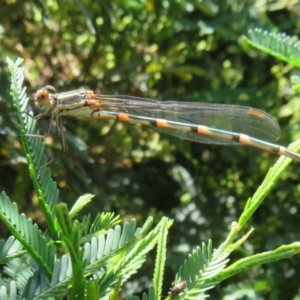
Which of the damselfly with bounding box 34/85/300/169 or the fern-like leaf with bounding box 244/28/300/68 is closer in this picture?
the fern-like leaf with bounding box 244/28/300/68

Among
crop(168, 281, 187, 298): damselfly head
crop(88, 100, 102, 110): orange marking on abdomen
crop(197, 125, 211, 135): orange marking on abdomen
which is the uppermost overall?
crop(88, 100, 102, 110): orange marking on abdomen

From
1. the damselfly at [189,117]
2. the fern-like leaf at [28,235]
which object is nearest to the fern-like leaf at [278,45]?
the damselfly at [189,117]

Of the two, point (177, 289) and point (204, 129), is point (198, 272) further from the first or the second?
point (204, 129)

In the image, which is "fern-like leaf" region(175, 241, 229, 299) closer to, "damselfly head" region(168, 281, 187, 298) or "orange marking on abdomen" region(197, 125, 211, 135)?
"damselfly head" region(168, 281, 187, 298)

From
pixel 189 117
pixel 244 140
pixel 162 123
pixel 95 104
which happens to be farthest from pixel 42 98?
pixel 244 140

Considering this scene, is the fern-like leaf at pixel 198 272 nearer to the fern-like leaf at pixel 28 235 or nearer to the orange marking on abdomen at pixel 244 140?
Result: the fern-like leaf at pixel 28 235

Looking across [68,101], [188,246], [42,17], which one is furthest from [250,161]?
[42,17]

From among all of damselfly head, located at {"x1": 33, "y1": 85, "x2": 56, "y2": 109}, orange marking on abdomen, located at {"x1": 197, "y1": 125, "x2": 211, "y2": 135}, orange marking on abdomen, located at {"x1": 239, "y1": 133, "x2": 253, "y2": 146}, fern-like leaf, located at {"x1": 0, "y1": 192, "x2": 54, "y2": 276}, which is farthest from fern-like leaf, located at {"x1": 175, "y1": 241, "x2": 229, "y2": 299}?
orange marking on abdomen, located at {"x1": 197, "y1": 125, "x2": 211, "y2": 135}
